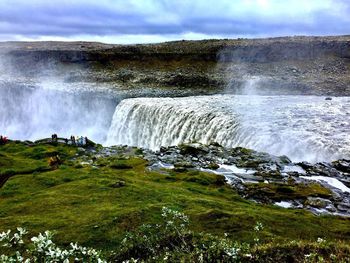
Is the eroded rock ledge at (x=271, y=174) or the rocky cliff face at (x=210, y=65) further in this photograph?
the rocky cliff face at (x=210, y=65)

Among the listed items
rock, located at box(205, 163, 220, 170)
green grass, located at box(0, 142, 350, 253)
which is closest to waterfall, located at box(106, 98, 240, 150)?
rock, located at box(205, 163, 220, 170)

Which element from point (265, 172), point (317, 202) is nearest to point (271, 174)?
point (265, 172)

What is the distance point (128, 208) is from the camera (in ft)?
45.1

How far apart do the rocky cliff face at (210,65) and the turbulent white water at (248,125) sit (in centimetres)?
1490

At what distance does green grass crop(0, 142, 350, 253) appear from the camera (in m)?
11.9

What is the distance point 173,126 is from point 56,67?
4788 cm

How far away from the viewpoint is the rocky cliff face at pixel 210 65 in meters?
62.0

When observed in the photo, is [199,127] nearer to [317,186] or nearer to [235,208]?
[317,186]

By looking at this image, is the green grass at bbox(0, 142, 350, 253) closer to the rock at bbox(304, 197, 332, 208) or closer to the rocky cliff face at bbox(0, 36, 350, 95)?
the rock at bbox(304, 197, 332, 208)

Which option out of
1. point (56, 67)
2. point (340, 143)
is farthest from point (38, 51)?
point (340, 143)

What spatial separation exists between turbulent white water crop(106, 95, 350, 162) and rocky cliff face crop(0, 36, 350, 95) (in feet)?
48.9

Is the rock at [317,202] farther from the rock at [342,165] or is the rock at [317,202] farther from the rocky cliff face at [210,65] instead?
the rocky cliff face at [210,65]

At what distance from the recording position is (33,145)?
30953 millimetres

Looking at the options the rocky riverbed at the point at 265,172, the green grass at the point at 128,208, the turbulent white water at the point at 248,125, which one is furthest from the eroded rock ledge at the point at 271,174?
the turbulent white water at the point at 248,125
